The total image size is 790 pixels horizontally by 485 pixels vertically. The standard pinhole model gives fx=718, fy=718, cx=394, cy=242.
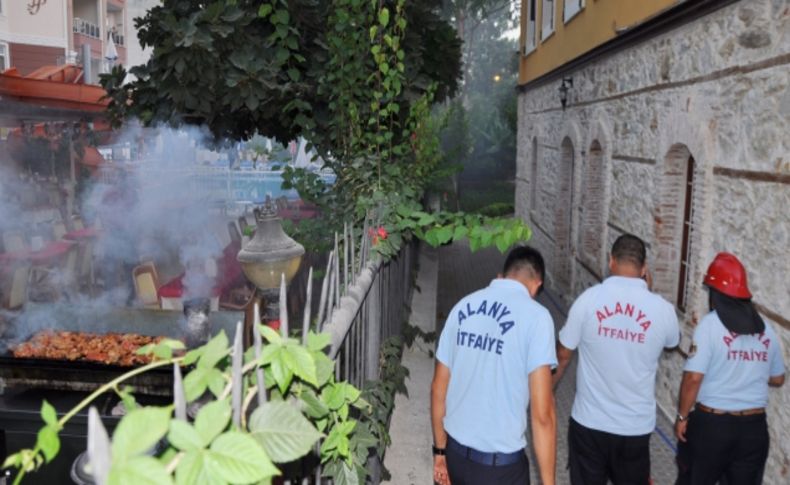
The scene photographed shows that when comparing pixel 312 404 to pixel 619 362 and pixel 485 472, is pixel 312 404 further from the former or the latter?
pixel 619 362

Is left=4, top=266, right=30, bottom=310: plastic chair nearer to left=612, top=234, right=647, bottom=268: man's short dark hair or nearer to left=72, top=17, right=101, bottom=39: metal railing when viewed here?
left=612, top=234, right=647, bottom=268: man's short dark hair

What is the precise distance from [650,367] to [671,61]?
4295mm

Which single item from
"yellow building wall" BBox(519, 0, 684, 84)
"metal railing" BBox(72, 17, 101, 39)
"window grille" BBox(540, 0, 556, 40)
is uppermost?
"metal railing" BBox(72, 17, 101, 39)

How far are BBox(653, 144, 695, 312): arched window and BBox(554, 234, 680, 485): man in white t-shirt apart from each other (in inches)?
127

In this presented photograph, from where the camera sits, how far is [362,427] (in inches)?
121

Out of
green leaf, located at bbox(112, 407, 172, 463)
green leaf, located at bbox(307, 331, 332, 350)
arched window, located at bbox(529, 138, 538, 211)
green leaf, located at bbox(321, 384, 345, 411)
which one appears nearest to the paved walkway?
green leaf, located at bbox(321, 384, 345, 411)

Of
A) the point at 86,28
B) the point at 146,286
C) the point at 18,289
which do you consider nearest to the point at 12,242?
the point at 18,289

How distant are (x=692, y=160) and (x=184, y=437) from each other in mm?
7143

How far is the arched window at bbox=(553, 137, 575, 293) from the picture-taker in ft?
42.6

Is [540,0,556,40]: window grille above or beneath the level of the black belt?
above

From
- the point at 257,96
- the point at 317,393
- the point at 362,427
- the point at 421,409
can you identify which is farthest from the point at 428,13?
the point at 317,393

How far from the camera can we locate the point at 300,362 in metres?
1.58

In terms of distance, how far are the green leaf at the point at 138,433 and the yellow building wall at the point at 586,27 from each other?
7206 millimetres

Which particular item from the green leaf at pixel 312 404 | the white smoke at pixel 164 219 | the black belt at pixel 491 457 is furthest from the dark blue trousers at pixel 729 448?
the white smoke at pixel 164 219
